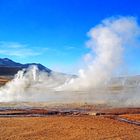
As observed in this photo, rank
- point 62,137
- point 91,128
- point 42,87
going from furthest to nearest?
point 42,87
point 91,128
point 62,137

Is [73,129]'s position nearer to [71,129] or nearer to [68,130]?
[71,129]

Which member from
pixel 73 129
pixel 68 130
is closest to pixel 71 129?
pixel 73 129

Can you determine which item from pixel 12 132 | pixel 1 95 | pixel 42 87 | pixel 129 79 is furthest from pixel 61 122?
pixel 129 79

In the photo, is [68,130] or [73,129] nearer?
[68,130]

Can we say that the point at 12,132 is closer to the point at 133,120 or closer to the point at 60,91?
the point at 133,120

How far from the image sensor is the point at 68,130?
878 inches

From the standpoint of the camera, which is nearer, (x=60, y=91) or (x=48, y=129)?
(x=48, y=129)

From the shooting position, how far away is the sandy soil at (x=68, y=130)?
798 inches

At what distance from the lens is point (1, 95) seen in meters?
52.9

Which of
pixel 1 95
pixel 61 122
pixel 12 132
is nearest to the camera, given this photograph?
pixel 12 132

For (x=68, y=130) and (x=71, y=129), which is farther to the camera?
(x=71, y=129)

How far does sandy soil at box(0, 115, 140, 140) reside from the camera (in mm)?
20259

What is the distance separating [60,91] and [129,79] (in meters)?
41.1

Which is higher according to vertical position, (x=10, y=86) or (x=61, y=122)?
(x=10, y=86)
